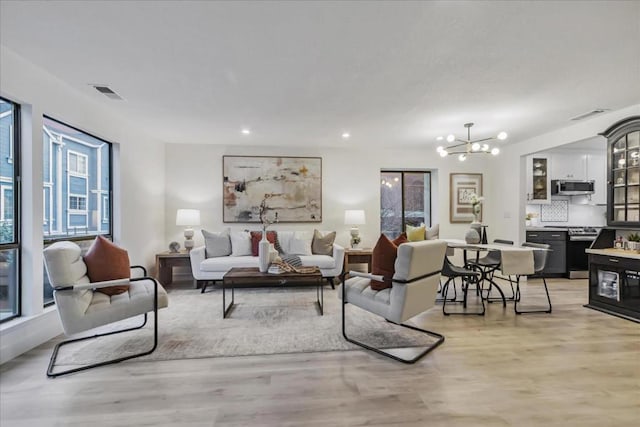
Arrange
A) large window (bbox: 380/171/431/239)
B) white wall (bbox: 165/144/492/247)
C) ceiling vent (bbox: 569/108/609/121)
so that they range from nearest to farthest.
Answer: ceiling vent (bbox: 569/108/609/121) < white wall (bbox: 165/144/492/247) < large window (bbox: 380/171/431/239)

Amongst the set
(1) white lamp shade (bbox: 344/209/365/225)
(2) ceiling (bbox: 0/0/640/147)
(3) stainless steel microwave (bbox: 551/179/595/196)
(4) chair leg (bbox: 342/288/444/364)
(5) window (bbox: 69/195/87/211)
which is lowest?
(4) chair leg (bbox: 342/288/444/364)

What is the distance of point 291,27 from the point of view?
6.91 ft

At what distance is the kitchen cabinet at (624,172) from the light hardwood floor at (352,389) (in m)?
1.69

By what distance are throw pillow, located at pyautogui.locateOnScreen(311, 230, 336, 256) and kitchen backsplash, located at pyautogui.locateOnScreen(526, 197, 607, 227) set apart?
4.11 meters

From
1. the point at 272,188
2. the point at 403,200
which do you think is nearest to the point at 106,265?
the point at 272,188

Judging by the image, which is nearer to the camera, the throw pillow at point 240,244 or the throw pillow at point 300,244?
the throw pillow at point 240,244

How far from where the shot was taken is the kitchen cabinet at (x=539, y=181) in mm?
5805

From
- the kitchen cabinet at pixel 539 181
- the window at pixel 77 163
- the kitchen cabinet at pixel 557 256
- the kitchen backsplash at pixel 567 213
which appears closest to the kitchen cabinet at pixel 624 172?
the kitchen cabinet at pixel 557 256

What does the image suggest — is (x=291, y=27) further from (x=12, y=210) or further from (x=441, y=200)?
(x=441, y=200)

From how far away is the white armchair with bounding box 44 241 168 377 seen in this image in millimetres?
2225

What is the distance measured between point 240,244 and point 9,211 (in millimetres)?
2871

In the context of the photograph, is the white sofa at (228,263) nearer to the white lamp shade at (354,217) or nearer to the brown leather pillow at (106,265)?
the white lamp shade at (354,217)

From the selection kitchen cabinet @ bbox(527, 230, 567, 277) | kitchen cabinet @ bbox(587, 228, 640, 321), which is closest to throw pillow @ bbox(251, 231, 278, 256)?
kitchen cabinet @ bbox(587, 228, 640, 321)

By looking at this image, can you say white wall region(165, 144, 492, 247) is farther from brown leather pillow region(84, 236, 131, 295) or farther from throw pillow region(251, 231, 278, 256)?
brown leather pillow region(84, 236, 131, 295)
